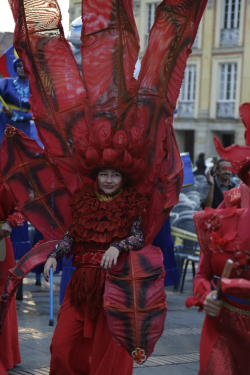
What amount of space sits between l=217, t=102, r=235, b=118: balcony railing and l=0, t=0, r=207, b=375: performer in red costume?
2721 cm

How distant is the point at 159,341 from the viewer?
19.9 feet

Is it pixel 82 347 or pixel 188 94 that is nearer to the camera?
pixel 82 347

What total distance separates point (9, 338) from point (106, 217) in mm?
1581

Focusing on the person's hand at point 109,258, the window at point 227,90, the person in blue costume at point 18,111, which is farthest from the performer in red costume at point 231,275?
the window at point 227,90

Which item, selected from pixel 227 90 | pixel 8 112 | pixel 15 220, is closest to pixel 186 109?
pixel 227 90

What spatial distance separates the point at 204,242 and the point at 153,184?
1.25 meters

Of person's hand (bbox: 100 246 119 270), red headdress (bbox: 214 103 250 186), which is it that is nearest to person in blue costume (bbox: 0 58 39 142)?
person's hand (bbox: 100 246 119 270)

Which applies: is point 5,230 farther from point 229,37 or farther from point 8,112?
point 229,37

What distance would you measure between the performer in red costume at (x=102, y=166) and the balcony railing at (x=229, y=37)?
27078 millimetres

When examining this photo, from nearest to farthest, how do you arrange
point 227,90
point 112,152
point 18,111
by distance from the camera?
1. point 112,152
2. point 18,111
3. point 227,90

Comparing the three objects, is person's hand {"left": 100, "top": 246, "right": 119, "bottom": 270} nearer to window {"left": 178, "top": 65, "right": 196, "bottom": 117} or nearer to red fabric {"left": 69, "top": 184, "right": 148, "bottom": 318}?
red fabric {"left": 69, "top": 184, "right": 148, "bottom": 318}

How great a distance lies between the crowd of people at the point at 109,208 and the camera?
3.07 m

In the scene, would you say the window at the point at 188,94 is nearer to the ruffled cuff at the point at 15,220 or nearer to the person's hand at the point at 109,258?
the ruffled cuff at the point at 15,220

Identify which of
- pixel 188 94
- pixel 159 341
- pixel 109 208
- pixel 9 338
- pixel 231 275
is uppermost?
pixel 188 94
